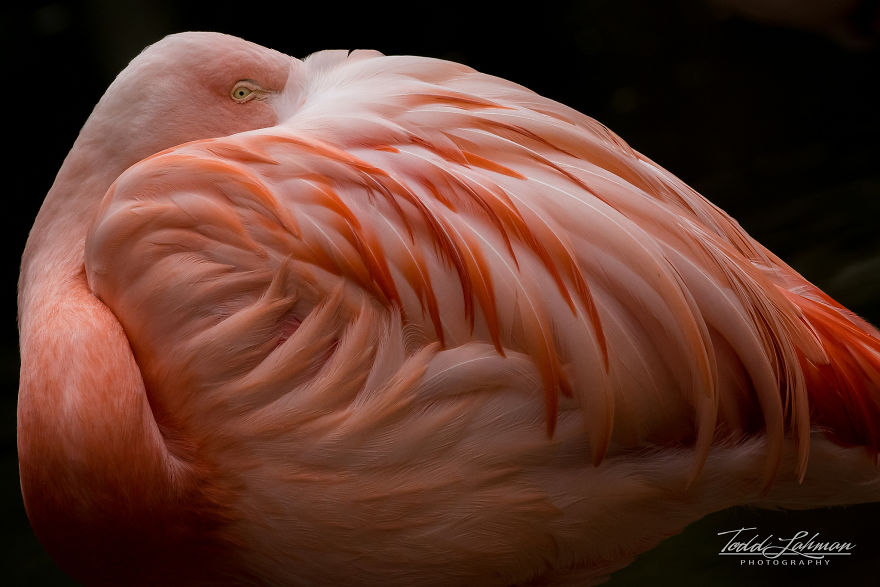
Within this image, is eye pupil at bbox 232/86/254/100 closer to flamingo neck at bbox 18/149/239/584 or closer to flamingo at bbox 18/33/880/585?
flamingo at bbox 18/33/880/585

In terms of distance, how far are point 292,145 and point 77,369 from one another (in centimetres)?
39

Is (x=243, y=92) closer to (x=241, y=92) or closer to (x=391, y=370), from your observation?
(x=241, y=92)

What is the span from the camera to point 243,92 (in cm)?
151

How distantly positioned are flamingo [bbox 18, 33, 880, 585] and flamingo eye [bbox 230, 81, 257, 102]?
0.73 feet

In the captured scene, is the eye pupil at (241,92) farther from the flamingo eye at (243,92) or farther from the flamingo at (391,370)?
the flamingo at (391,370)

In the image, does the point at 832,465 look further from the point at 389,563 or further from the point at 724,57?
the point at 724,57

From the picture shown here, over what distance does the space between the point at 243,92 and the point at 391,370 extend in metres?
0.57

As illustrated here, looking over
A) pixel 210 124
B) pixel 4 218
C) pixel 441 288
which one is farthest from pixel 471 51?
pixel 441 288

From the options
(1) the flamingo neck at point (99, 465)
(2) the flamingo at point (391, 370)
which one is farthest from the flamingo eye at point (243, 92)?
(1) the flamingo neck at point (99, 465)

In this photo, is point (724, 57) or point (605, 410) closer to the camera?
point (605, 410)

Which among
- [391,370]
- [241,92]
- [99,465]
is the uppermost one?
[241,92]

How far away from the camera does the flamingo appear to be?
1200 millimetres

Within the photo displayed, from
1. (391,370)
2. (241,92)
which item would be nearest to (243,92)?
(241,92)

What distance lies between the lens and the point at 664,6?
355 centimetres
